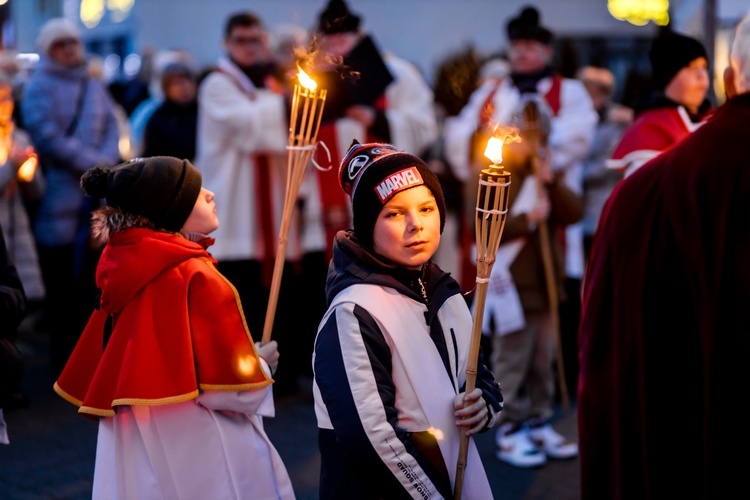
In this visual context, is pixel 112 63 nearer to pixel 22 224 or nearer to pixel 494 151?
pixel 22 224

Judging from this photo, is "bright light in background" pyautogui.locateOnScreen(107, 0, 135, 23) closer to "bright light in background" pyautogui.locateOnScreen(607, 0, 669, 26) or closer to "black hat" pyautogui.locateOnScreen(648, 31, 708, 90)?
"bright light in background" pyautogui.locateOnScreen(607, 0, 669, 26)

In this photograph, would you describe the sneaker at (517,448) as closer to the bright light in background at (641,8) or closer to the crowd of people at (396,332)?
the crowd of people at (396,332)

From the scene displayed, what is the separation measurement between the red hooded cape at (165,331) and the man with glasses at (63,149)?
4.16 metres

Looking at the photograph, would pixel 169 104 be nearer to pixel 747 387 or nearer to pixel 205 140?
pixel 205 140

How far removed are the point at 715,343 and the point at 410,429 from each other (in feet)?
2.86

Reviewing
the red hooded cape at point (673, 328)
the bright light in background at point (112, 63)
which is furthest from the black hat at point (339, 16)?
the bright light in background at point (112, 63)

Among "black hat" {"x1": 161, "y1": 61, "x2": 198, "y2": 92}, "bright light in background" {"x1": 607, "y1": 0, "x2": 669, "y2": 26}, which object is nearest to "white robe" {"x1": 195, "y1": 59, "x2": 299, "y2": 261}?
"black hat" {"x1": 161, "y1": 61, "x2": 198, "y2": 92}

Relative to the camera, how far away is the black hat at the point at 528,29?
19.9 feet

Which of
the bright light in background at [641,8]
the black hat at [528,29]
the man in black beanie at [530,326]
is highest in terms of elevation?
the bright light in background at [641,8]

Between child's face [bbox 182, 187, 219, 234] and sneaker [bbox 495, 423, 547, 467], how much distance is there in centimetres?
275

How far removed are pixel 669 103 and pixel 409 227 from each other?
8.10 ft

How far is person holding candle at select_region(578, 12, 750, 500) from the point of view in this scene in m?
2.48

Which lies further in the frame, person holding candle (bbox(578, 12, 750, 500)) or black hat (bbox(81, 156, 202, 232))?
black hat (bbox(81, 156, 202, 232))

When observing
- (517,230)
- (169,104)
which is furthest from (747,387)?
(169,104)
